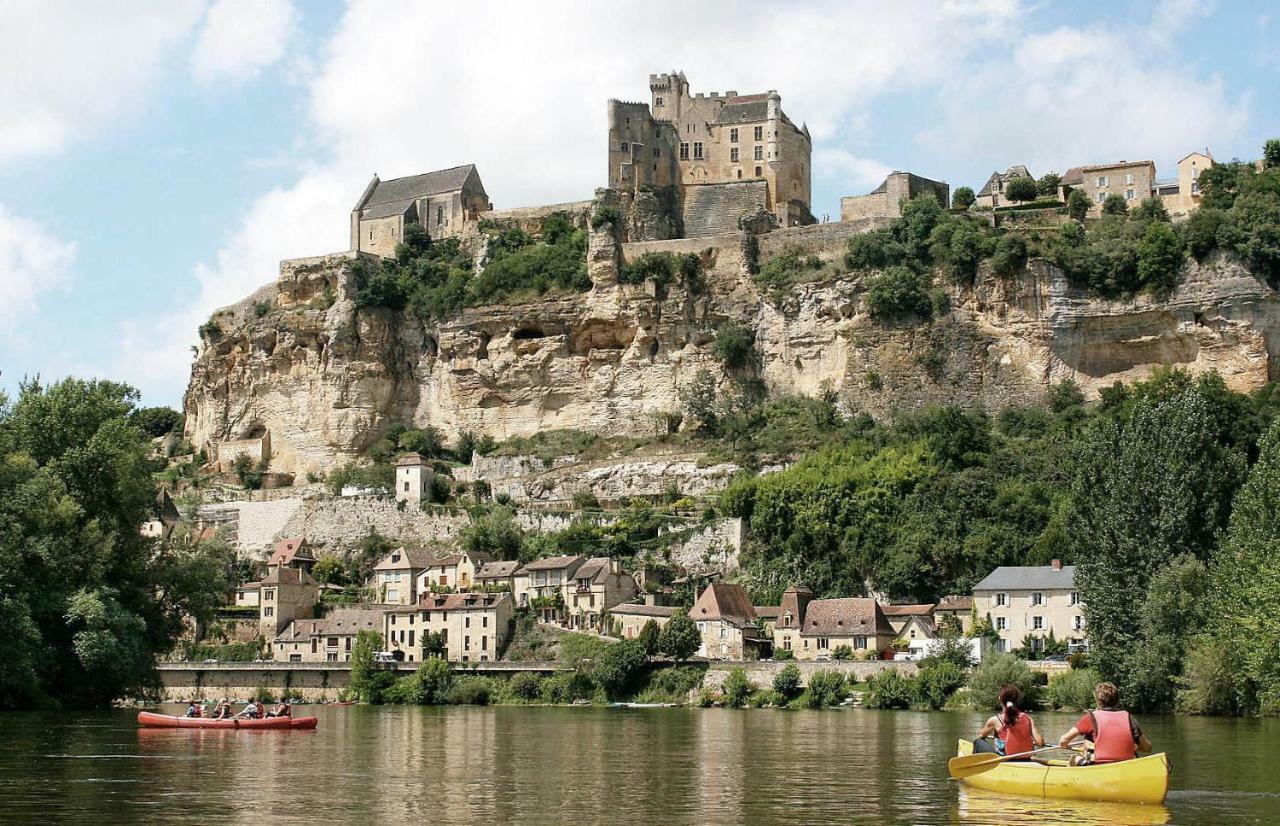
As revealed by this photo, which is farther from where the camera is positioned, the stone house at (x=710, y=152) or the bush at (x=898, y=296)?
the stone house at (x=710, y=152)

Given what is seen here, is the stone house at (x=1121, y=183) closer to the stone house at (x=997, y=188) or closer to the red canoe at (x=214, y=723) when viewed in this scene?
the stone house at (x=997, y=188)

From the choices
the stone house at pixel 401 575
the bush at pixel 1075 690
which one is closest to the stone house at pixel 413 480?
the stone house at pixel 401 575

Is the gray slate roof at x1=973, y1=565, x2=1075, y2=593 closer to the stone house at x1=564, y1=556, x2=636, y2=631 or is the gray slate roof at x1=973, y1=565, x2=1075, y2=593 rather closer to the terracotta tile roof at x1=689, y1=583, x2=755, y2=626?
the terracotta tile roof at x1=689, y1=583, x2=755, y2=626

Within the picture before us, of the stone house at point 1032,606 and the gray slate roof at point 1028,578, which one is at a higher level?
the gray slate roof at point 1028,578

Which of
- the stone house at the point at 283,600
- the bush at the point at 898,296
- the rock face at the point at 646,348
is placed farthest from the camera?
the bush at the point at 898,296

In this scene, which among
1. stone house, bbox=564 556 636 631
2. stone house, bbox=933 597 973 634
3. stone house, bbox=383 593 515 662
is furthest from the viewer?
stone house, bbox=383 593 515 662

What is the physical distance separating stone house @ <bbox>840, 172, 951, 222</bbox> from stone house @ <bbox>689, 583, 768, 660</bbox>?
28331 mm

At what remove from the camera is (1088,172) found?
87.7 meters

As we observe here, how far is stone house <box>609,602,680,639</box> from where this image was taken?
220ft

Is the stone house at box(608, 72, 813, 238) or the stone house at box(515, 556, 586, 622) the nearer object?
the stone house at box(515, 556, 586, 622)

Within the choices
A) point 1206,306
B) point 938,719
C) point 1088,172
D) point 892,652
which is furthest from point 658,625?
point 1088,172

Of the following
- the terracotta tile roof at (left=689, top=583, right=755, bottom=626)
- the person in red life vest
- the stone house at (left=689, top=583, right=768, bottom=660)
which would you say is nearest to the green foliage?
the stone house at (left=689, top=583, right=768, bottom=660)

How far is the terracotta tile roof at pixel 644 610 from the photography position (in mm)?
67500

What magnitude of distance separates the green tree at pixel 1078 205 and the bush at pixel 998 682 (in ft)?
112
